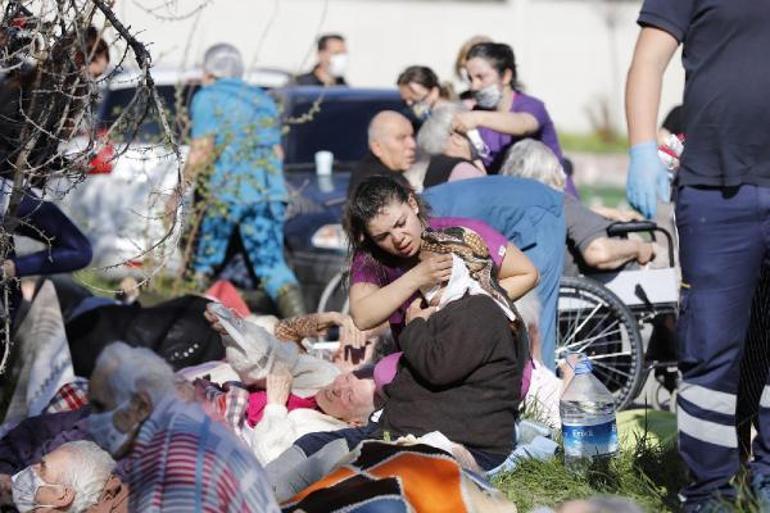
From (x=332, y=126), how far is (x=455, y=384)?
6.16 metres

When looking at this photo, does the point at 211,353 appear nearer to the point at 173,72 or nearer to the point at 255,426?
the point at 255,426

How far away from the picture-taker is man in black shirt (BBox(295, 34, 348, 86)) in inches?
518

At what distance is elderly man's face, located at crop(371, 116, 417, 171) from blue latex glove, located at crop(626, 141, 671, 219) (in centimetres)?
393

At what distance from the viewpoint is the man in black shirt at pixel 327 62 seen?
1316cm

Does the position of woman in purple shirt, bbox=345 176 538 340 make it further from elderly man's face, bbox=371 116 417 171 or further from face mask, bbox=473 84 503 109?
face mask, bbox=473 84 503 109

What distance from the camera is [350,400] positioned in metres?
6.57

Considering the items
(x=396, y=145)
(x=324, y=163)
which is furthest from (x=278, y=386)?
(x=324, y=163)

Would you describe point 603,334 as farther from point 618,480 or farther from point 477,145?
point 618,480

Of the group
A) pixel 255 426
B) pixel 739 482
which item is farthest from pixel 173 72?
pixel 739 482

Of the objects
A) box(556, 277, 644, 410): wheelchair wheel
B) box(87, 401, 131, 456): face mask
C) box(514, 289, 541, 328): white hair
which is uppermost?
box(87, 401, 131, 456): face mask

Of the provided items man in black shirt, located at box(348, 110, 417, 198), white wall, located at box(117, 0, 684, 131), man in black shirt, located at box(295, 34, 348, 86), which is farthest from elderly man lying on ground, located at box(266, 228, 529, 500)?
white wall, located at box(117, 0, 684, 131)

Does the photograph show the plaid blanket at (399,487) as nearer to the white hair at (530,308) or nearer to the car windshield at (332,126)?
the white hair at (530,308)

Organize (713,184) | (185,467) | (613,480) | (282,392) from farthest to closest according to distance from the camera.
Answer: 1. (282,392)
2. (613,480)
3. (713,184)
4. (185,467)

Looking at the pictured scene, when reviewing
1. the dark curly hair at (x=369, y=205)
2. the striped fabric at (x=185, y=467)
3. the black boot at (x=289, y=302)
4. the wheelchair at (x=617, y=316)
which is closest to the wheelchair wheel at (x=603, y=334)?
the wheelchair at (x=617, y=316)
